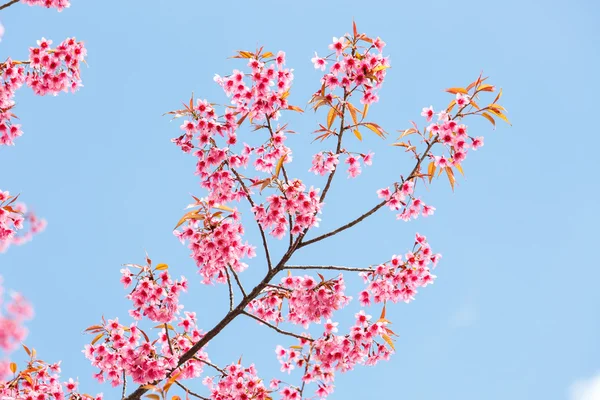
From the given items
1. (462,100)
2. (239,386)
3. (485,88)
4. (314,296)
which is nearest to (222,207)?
(314,296)

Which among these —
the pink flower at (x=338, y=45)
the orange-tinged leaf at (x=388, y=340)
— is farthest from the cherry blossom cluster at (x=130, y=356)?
the pink flower at (x=338, y=45)

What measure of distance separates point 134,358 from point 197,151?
86.3 inches

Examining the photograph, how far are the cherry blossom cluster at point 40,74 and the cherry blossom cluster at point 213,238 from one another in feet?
11.5

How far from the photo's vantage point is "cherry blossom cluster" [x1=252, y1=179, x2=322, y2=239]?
17.6 feet

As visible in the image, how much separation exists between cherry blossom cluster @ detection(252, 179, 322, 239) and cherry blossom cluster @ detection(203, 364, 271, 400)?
5.68ft

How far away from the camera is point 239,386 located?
19.2 feet

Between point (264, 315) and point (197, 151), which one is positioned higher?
point (197, 151)

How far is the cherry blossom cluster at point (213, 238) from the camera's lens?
5406 millimetres

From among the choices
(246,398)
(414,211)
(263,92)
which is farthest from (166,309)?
(414,211)

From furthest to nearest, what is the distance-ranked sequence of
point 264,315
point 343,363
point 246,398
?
1. point 264,315
2. point 246,398
3. point 343,363

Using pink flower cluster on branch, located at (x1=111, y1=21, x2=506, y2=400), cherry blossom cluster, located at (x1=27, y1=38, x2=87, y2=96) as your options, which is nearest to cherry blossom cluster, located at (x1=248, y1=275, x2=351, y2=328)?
pink flower cluster on branch, located at (x1=111, y1=21, x2=506, y2=400)

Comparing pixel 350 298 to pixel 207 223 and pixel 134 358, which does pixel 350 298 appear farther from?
pixel 134 358

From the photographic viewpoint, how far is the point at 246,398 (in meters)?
5.79

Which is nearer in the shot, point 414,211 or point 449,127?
point 449,127
